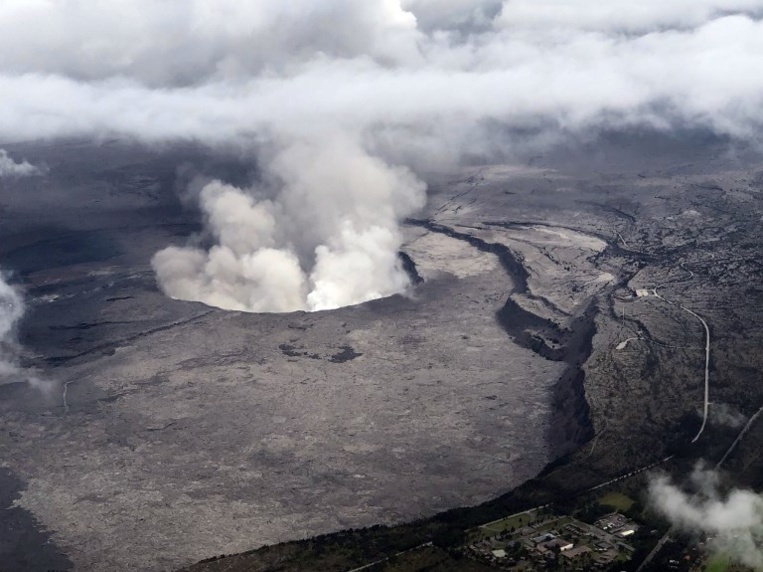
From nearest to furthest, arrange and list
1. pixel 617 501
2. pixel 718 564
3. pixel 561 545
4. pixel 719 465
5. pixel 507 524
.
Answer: pixel 718 564, pixel 561 545, pixel 507 524, pixel 617 501, pixel 719 465

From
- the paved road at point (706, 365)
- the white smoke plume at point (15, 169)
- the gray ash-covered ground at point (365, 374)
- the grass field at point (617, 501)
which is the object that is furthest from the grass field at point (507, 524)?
the white smoke plume at point (15, 169)

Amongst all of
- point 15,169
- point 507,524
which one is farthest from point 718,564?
point 15,169

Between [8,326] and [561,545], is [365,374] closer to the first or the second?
[561,545]

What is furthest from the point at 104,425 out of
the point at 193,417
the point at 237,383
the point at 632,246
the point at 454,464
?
the point at 632,246

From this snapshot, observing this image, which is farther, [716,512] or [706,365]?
[706,365]

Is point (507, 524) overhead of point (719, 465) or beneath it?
beneath

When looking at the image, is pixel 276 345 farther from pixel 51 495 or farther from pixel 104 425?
pixel 51 495
